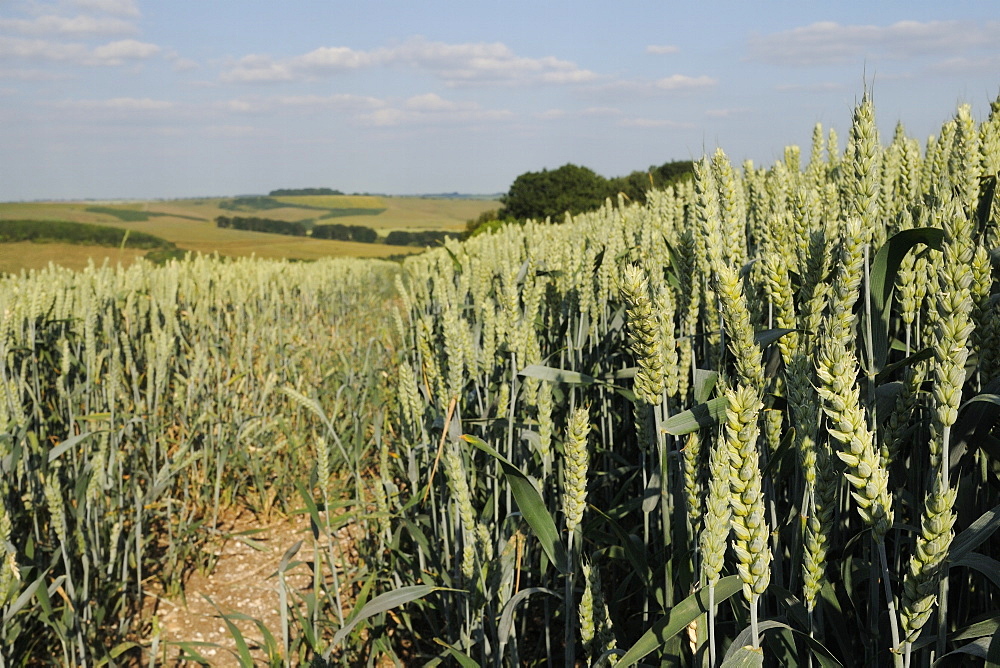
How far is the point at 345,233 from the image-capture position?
37.4 meters

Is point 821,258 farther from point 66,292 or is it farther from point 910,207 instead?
point 66,292

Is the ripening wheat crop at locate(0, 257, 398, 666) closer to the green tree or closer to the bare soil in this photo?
the bare soil

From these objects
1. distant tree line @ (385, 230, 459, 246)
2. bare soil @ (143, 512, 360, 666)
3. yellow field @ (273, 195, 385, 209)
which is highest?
yellow field @ (273, 195, 385, 209)

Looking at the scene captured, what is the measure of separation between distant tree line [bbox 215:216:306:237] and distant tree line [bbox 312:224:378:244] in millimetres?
1012

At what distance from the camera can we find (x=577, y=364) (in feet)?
6.93

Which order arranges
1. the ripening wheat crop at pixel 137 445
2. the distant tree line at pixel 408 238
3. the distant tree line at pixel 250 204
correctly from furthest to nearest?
the distant tree line at pixel 250 204 → the distant tree line at pixel 408 238 → the ripening wheat crop at pixel 137 445

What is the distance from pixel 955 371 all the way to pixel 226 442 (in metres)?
3.36

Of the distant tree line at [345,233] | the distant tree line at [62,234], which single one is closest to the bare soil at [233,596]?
the distant tree line at [62,234]

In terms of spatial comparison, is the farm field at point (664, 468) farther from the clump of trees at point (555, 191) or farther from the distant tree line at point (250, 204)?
the distant tree line at point (250, 204)

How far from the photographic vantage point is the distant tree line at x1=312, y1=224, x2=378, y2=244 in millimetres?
36125

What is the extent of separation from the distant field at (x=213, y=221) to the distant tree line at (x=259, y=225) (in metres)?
0.79

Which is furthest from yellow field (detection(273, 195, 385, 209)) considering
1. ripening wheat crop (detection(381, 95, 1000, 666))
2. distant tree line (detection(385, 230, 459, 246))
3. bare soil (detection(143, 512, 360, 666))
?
ripening wheat crop (detection(381, 95, 1000, 666))

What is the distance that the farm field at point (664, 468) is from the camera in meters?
0.84

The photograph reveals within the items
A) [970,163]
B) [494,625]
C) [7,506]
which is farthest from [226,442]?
[970,163]
